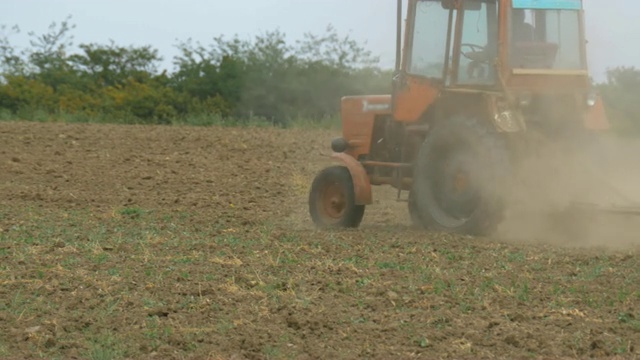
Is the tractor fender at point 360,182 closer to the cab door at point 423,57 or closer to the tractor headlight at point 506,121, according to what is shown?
the cab door at point 423,57

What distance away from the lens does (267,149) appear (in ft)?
72.2

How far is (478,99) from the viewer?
11648 mm

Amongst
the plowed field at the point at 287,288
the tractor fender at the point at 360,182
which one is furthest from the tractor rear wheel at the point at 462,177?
the tractor fender at the point at 360,182

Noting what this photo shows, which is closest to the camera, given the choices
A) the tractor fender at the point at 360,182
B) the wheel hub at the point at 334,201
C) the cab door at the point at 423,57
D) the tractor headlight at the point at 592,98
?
the tractor headlight at the point at 592,98

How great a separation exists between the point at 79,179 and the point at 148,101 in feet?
42.9

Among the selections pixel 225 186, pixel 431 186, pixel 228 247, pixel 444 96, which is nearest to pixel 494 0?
pixel 444 96

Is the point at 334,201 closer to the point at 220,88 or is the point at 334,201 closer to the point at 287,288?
the point at 287,288

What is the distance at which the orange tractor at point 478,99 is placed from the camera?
37.5ft

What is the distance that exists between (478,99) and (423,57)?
1046 mm

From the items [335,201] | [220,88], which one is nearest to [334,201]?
[335,201]

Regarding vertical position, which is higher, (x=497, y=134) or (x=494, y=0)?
(x=494, y=0)

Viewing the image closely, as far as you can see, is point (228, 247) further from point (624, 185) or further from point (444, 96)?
point (624, 185)

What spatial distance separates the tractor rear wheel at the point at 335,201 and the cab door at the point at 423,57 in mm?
981

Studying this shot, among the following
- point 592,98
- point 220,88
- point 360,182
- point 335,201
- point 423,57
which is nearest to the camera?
point 592,98
